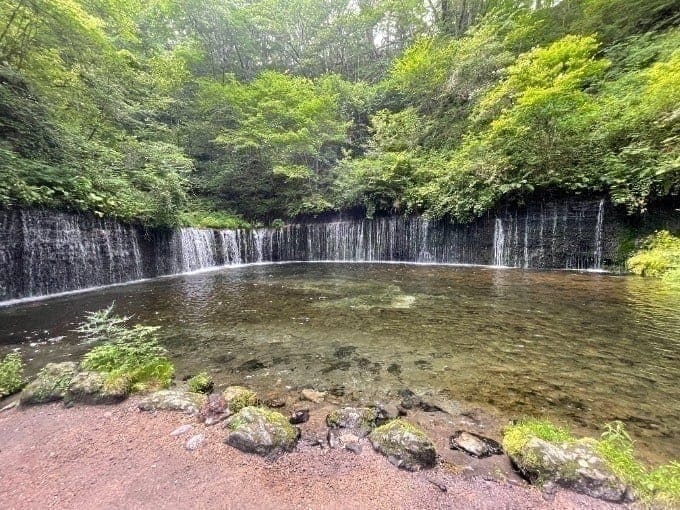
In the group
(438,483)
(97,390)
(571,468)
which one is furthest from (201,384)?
(571,468)

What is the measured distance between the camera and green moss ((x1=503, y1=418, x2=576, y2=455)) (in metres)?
1.95

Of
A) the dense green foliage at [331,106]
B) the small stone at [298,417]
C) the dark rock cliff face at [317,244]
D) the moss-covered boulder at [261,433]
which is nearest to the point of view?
the moss-covered boulder at [261,433]

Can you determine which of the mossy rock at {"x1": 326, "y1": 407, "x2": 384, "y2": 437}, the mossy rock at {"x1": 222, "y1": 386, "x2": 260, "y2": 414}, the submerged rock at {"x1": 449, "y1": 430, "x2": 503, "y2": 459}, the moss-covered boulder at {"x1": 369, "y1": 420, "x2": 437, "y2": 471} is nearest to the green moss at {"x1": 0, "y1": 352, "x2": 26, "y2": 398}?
the mossy rock at {"x1": 222, "y1": 386, "x2": 260, "y2": 414}

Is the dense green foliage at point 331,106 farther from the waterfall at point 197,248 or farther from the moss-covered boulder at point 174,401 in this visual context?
the moss-covered boulder at point 174,401

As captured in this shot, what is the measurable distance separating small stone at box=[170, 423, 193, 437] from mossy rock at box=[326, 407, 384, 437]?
108cm

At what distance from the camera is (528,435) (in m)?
2.02

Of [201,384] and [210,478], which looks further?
[201,384]

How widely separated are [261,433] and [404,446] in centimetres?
100

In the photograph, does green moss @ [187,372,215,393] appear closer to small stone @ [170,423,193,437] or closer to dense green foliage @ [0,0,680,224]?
small stone @ [170,423,193,437]

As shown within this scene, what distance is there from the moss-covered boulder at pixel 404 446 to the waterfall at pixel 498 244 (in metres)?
10.5

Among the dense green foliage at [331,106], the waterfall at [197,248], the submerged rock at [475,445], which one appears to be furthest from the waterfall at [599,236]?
the waterfall at [197,248]

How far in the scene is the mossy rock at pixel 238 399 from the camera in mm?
2501

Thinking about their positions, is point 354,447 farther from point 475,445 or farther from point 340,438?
point 475,445

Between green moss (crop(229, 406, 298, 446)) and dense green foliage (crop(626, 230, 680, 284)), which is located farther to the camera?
dense green foliage (crop(626, 230, 680, 284))
